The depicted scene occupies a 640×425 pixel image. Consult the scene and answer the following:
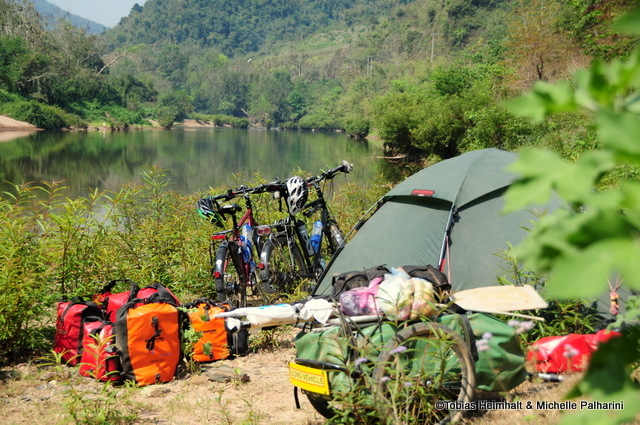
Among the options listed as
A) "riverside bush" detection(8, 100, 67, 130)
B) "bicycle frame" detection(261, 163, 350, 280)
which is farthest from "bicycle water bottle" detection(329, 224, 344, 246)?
"riverside bush" detection(8, 100, 67, 130)

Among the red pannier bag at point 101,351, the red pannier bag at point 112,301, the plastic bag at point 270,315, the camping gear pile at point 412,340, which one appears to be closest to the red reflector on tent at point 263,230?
the red pannier bag at point 112,301

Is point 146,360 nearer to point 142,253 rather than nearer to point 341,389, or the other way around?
point 341,389

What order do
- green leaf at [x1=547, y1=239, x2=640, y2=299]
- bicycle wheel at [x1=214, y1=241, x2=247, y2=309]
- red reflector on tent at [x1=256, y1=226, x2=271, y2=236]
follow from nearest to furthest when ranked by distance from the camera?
green leaf at [x1=547, y1=239, x2=640, y2=299]
bicycle wheel at [x1=214, y1=241, x2=247, y2=309]
red reflector on tent at [x1=256, y1=226, x2=271, y2=236]

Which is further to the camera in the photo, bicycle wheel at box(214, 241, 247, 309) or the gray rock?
bicycle wheel at box(214, 241, 247, 309)

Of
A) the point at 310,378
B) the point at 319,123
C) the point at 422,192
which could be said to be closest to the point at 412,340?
the point at 310,378

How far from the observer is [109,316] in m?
3.99

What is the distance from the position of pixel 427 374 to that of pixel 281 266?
122 inches

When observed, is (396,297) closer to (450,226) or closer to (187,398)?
(187,398)

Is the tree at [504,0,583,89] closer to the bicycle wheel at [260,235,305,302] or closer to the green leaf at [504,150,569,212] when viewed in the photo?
the bicycle wheel at [260,235,305,302]

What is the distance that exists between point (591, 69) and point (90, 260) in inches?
189

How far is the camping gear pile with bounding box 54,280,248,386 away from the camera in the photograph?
3.52 m

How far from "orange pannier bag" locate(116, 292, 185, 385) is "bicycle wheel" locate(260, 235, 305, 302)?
4.52 ft

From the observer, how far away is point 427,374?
93.6 inches

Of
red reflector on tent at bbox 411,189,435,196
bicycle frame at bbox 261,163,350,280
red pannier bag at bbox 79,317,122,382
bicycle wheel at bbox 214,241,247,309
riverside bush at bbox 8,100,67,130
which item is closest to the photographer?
red pannier bag at bbox 79,317,122,382
